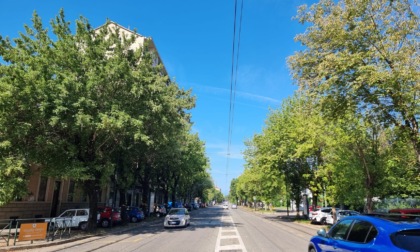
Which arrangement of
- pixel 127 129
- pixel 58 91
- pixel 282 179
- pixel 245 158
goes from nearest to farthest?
1. pixel 58 91
2. pixel 127 129
3. pixel 282 179
4. pixel 245 158

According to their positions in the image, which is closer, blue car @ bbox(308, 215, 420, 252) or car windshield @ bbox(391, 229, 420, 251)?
car windshield @ bbox(391, 229, 420, 251)

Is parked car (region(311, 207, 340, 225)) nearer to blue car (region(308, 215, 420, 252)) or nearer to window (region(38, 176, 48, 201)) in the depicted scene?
window (region(38, 176, 48, 201))

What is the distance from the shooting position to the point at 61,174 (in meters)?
19.2

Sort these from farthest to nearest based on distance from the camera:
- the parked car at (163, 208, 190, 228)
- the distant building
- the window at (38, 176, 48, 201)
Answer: the window at (38, 176, 48, 201) < the parked car at (163, 208, 190, 228) < the distant building

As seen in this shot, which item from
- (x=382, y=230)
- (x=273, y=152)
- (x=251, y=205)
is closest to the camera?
(x=382, y=230)

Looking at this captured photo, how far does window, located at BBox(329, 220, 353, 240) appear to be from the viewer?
6425 mm

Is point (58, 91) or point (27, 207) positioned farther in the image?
point (27, 207)

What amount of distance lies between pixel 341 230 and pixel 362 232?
0.93 m

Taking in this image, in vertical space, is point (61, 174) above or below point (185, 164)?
below

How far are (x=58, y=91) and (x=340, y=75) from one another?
14283mm

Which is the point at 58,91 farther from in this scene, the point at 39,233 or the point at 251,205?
the point at 251,205

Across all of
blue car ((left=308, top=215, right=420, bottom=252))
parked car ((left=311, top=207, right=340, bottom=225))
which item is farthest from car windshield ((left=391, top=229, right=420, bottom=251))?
parked car ((left=311, top=207, right=340, bottom=225))

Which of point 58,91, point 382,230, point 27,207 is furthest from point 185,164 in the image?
point 382,230

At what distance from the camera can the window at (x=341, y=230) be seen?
643 cm
